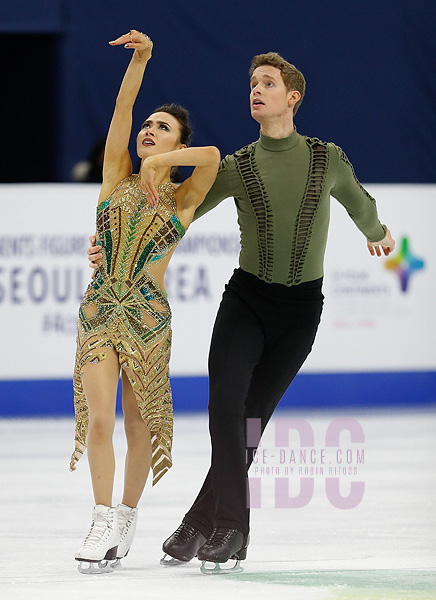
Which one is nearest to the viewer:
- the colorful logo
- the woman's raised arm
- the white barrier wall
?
the woman's raised arm

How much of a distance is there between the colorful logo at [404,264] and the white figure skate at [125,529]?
4.62m

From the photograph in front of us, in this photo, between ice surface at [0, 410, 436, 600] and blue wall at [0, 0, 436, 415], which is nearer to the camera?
ice surface at [0, 410, 436, 600]

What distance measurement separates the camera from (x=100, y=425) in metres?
3.36

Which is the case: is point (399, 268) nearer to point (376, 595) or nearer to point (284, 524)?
point (284, 524)

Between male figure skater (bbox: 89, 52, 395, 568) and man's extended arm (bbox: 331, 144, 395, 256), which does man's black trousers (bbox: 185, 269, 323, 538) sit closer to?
male figure skater (bbox: 89, 52, 395, 568)

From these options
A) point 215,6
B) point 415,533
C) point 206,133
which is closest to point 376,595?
point 415,533

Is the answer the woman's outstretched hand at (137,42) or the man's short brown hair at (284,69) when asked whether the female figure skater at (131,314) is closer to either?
the woman's outstretched hand at (137,42)

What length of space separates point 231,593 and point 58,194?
4799 millimetres

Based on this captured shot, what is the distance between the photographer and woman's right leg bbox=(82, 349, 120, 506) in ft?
11.0

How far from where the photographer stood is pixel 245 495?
11.0 ft

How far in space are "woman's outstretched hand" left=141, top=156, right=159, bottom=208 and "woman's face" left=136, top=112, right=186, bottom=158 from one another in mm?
207

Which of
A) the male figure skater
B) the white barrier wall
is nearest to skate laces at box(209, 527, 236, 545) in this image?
the male figure skater

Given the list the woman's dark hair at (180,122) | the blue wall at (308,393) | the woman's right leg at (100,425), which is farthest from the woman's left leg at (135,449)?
the blue wall at (308,393)

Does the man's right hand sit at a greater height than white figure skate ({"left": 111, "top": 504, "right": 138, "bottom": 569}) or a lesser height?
greater
